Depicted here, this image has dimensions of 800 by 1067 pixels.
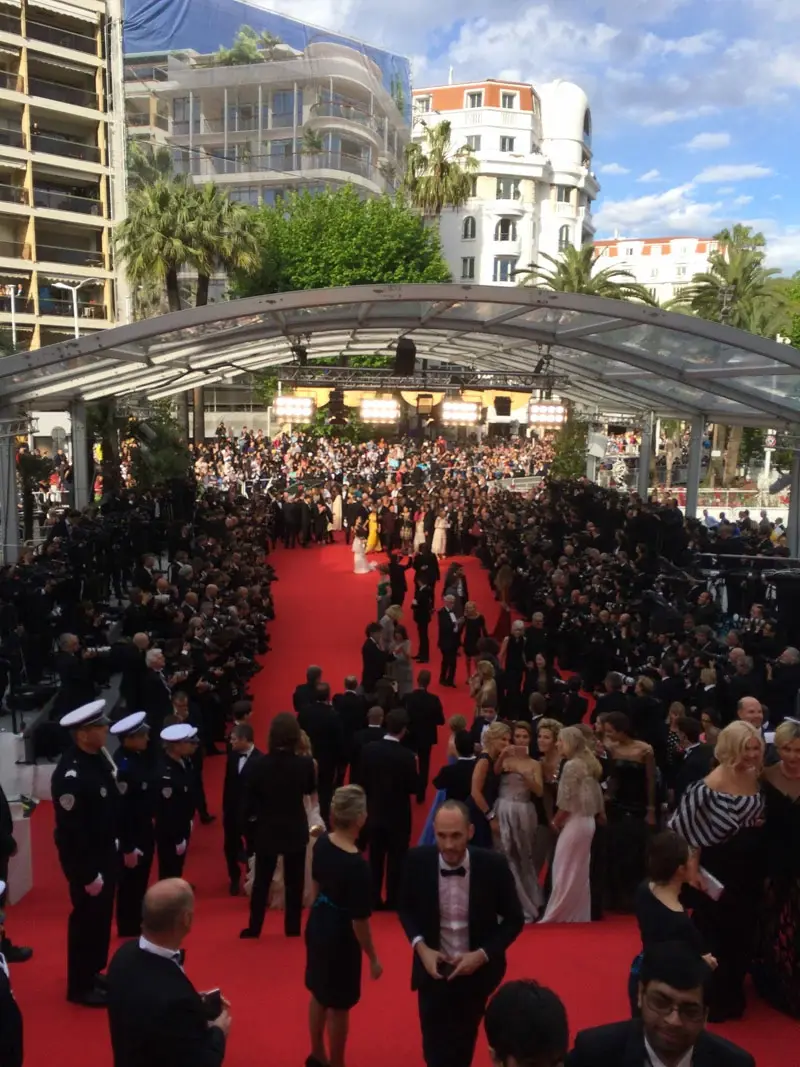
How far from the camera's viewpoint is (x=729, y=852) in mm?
3781

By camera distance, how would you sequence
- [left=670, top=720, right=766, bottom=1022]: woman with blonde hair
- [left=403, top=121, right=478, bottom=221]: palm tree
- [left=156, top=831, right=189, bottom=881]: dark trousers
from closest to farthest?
[left=670, top=720, right=766, bottom=1022]: woman with blonde hair → [left=156, top=831, right=189, bottom=881]: dark trousers → [left=403, top=121, right=478, bottom=221]: palm tree

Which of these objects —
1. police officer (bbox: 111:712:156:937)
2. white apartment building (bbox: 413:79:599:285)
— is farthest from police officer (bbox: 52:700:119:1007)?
white apartment building (bbox: 413:79:599:285)

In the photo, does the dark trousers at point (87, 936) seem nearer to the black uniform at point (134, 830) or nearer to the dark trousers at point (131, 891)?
the black uniform at point (134, 830)

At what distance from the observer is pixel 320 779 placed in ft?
22.8

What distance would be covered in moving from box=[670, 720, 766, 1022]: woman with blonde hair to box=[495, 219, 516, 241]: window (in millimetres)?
57539

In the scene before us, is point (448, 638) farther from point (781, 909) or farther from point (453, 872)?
point (453, 872)

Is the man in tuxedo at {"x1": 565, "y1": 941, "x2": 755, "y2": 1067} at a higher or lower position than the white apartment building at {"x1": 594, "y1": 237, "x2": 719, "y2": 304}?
lower

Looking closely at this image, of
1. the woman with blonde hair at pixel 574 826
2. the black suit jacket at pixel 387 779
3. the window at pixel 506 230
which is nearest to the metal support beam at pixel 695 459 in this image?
the woman with blonde hair at pixel 574 826

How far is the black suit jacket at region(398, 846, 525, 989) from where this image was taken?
3.04m

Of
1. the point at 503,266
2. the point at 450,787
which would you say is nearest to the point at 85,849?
the point at 450,787

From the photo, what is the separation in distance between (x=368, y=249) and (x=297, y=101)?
17356 mm

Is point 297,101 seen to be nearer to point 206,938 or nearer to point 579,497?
point 579,497

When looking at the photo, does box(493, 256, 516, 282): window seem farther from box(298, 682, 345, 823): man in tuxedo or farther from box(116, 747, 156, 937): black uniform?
box(116, 747, 156, 937): black uniform

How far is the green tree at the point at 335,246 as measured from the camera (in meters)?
35.5
